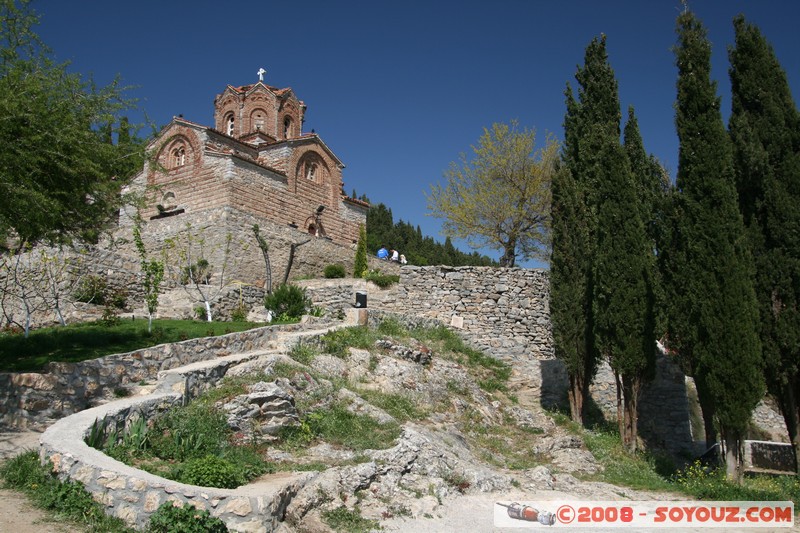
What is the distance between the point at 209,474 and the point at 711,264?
30.8 feet

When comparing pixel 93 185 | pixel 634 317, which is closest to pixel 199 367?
pixel 93 185

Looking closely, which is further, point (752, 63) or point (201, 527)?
point (752, 63)

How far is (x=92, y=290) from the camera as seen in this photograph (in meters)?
17.3

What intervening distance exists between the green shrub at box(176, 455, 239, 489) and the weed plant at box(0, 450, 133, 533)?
92 centimetres

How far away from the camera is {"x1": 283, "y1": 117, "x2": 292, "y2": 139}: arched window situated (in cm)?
3325

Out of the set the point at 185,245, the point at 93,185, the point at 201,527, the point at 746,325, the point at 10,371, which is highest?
the point at 185,245

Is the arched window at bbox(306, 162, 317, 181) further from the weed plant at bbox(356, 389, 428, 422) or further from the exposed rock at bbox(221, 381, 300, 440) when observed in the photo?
the exposed rock at bbox(221, 381, 300, 440)

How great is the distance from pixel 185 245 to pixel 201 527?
19.5m

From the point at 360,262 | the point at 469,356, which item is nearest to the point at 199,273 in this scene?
the point at 360,262

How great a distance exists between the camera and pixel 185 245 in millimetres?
24188

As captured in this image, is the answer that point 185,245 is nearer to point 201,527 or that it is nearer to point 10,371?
point 10,371

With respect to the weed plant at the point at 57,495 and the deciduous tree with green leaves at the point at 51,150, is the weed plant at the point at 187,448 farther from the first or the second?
the deciduous tree with green leaves at the point at 51,150

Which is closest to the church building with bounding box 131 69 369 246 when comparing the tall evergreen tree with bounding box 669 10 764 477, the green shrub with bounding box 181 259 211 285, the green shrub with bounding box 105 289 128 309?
the green shrub with bounding box 181 259 211 285

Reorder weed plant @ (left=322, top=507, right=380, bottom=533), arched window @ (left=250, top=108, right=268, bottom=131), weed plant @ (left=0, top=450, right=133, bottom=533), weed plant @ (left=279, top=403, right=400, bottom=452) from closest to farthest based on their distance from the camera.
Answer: weed plant @ (left=0, top=450, right=133, bottom=533) < weed plant @ (left=322, top=507, right=380, bottom=533) < weed plant @ (left=279, top=403, right=400, bottom=452) < arched window @ (left=250, top=108, right=268, bottom=131)
